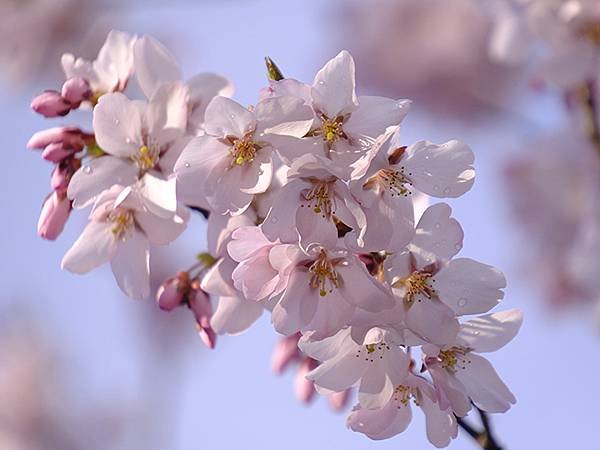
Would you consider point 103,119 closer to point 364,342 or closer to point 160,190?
point 160,190

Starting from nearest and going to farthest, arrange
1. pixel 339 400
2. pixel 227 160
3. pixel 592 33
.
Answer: pixel 227 160 < pixel 339 400 < pixel 592 33

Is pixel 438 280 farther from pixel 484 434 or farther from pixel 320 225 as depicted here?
pixel 484 434

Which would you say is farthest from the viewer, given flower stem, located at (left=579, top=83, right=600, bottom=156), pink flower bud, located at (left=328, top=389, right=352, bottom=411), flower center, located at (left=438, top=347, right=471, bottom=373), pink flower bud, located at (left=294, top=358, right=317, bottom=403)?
flower stem, located at (left=579, top=83, right=600, bottom=156)

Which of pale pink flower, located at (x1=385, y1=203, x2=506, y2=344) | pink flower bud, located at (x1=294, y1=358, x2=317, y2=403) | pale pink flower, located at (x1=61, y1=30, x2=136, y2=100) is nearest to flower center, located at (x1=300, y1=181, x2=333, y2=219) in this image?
pale pink flower, located at (x1=385, y1=203, x2=506, y2=344)

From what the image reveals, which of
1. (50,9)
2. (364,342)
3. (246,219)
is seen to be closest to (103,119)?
(246,219)

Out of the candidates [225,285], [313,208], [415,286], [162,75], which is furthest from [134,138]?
[415,286]

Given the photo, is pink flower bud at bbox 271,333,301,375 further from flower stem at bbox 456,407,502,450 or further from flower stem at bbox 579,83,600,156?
flower stem at bbox 579,83,600,156

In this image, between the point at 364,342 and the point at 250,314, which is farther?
the point at 250,314

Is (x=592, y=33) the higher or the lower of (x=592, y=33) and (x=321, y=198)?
the lower
